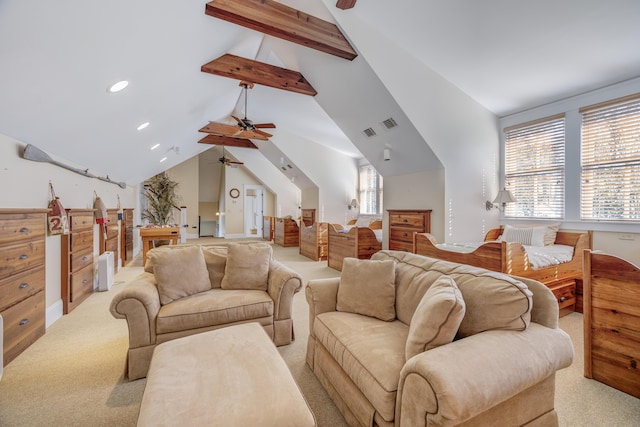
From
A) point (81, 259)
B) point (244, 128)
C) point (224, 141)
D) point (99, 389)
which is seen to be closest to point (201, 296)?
point (99, 389)

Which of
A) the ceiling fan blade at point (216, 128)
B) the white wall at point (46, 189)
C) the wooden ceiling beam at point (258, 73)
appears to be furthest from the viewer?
the ceiling fan blade at point (216, 128)

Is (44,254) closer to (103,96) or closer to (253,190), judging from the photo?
(103,96)

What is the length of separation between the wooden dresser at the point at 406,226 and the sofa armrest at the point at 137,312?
319 cm

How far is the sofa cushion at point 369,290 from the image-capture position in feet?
6.27

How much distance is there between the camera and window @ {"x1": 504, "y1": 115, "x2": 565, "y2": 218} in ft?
12.3

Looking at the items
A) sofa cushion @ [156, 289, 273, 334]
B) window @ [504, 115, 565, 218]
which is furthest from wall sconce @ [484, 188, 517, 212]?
sofa cushion @ [156, 289, 273, 334]

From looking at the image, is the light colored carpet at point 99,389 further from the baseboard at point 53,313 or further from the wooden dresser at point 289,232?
the wooden dresser at point 289,232

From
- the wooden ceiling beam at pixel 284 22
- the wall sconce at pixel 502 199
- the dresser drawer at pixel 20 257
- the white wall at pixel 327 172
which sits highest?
the wooden ceiling beam at pixel 284 22


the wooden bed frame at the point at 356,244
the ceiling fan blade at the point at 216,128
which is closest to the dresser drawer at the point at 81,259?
the ceiling fan blade at the point at 216,128

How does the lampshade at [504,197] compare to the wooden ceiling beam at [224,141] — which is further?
the wooden ceiling beam at [224,141]

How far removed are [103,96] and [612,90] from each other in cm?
551

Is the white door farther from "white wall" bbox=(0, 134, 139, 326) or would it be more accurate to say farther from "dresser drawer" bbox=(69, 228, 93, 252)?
"dresser drawer" bbox=(69, 228, 93, 252)

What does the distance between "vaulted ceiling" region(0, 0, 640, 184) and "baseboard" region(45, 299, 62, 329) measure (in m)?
1.67

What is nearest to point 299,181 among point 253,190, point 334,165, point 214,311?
point 334,165
